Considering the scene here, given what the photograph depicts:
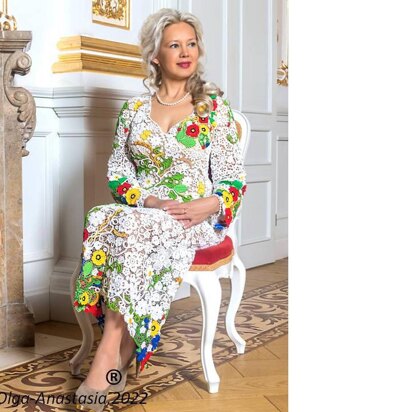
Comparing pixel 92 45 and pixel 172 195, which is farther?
pixel 92 45

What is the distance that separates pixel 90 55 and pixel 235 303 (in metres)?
1.39

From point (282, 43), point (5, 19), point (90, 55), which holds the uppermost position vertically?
point (282, 43)

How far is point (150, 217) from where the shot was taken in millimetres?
2154

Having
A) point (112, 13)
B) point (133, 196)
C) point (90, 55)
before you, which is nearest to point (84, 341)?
point (133, 196)

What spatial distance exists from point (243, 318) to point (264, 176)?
179 centimetres

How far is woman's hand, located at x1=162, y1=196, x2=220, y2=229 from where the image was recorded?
2.31 meters

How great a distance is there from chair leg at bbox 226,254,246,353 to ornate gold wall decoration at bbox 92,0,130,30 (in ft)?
4.66

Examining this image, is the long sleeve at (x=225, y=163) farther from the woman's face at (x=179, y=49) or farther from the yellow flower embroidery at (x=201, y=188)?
the woman's face at (x=179, y=49)

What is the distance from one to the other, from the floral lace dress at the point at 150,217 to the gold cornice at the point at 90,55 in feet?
2.48

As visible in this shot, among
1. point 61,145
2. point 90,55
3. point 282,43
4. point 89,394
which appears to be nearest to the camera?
point 89,394

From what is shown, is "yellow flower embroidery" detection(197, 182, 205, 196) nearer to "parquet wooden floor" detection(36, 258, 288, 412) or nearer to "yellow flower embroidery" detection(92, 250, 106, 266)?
"yellow flower embroidery" detection(92, 250, 106, 266)

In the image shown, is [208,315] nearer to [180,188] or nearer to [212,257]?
[212,257]
